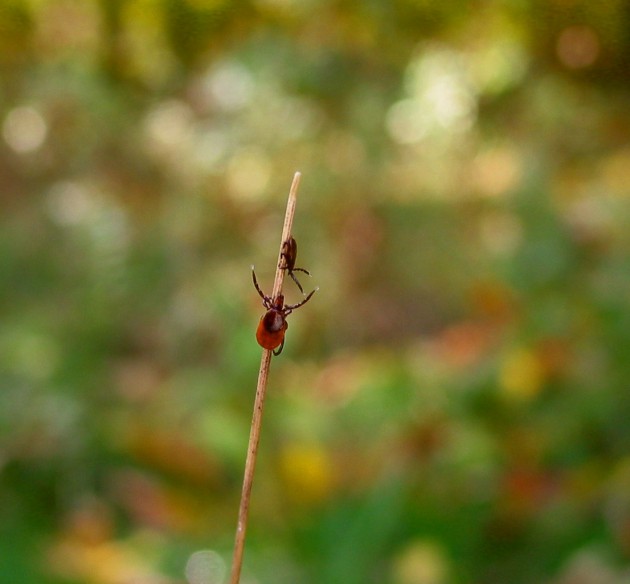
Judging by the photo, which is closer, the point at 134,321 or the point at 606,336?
the point at 606,336

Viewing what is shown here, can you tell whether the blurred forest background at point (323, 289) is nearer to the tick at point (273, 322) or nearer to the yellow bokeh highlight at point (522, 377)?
the yellow bokeh highlight at point (522, 377)

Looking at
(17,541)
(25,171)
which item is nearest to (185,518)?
(17,541)

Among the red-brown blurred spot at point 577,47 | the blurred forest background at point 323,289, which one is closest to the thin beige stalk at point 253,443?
the blurred forest background at point 323,289

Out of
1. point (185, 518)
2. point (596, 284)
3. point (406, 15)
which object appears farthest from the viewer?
point (596, 284)

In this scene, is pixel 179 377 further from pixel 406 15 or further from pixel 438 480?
pixel 406 15

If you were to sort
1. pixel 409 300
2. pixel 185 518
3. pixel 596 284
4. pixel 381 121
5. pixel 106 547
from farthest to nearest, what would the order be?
pixel 409 300 → pixel 381 121 → pixel 596 284 → pixel 185 518 → pixel 106 547

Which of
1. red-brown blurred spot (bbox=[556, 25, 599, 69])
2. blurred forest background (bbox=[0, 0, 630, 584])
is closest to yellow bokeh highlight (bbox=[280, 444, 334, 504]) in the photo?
blurred forest background (bbox=[0, 0, 630, 584])

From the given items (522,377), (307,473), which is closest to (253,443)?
(307,473)

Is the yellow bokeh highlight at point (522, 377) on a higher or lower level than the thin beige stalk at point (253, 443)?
higher

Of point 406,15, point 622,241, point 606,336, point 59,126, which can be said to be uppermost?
point 59,126
